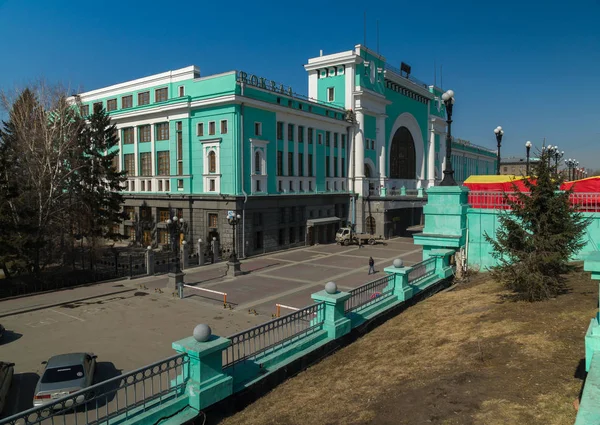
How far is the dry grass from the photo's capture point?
17.8 ft

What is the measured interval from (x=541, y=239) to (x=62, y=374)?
12463mm

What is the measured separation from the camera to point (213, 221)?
35.4 meters

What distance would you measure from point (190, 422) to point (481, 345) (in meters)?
5.25

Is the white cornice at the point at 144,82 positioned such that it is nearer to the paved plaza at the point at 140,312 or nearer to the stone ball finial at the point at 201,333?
the paved plaza at the point at 140,312

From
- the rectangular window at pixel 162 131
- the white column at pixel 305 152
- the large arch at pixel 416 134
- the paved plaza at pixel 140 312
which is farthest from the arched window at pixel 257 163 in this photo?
the large arch at pixel 416 134

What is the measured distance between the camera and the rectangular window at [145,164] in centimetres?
4044

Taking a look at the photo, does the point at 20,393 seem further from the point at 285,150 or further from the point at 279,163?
the point at 285,150

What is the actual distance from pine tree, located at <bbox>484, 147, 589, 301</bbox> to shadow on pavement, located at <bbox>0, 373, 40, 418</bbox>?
41.7 feet

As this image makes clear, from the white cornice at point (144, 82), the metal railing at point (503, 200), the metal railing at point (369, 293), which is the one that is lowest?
the metal railing at point (369, 293)

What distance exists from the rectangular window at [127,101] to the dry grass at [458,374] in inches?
1636

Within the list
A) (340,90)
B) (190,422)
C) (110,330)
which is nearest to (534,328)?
(190,422)

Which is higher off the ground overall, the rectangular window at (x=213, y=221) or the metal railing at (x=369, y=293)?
the rectangular window at (x=213, y=221)

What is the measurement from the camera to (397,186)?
2192 inches

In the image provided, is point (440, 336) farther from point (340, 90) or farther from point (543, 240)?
point (340, 90)
